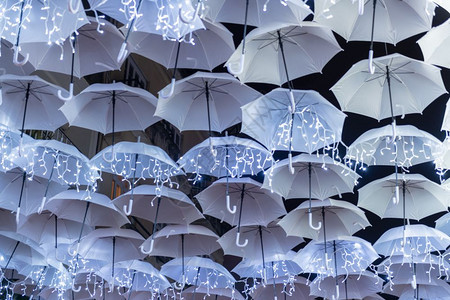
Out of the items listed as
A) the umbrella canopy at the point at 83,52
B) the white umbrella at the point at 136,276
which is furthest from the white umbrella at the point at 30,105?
the white umbrella at the point at 136,276

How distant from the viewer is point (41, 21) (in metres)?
6.30

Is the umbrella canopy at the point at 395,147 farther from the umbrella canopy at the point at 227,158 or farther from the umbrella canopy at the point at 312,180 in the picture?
the umbrella canopy at the point at 227,158

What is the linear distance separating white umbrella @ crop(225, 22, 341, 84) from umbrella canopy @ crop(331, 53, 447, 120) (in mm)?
465

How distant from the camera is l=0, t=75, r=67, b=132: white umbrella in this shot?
7.97m

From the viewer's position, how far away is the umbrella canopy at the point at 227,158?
28.0 feet

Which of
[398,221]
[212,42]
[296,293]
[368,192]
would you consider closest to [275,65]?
[212,42]

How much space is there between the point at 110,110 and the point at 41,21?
246cm

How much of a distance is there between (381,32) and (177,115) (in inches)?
110

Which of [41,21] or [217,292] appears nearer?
[41,21]

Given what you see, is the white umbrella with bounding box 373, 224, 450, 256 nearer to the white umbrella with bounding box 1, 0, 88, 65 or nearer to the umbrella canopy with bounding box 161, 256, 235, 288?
the umbrella canopy with bounding box 161, 256, 235, 288

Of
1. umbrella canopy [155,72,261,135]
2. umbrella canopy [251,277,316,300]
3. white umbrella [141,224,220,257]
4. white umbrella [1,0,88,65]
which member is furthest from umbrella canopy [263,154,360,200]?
white umbrella [1,0,88,65]

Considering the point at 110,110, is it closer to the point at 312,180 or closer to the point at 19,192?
the point at 19,192

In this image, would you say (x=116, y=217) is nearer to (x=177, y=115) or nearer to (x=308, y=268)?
(x=177, y=115)

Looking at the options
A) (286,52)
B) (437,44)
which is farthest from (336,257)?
(437,44)
